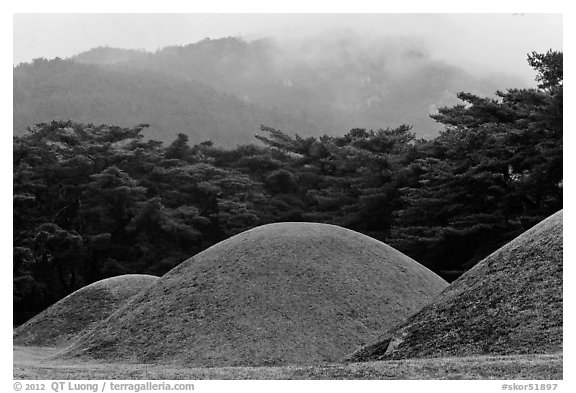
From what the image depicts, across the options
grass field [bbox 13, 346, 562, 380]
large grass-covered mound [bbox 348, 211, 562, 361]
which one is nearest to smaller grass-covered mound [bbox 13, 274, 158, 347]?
large grass-covered mound [bbox 348, 211, 562, 361]

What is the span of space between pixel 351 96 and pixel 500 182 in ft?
144

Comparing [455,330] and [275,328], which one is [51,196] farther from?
[455,330]

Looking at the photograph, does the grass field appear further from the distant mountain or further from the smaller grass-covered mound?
the distant mountain

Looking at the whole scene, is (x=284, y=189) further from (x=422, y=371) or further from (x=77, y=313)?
(x=422, y=371)

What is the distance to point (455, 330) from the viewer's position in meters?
16.2

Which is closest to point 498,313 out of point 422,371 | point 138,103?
point 422,371

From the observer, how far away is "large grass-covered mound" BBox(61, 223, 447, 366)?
18969 millimetres

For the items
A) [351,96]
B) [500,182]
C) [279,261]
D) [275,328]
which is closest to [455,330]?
[275,328]

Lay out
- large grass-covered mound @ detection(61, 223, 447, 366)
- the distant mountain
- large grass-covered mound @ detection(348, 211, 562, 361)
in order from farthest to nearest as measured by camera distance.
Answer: the distant mountain → large grass-covered mound @ detection(61, 223, 447, 366) → large grass-covered mound @ detection(348, 211, 562, 361)

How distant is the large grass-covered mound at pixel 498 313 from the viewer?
1527 cm

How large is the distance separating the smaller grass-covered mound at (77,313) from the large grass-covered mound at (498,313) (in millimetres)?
13424

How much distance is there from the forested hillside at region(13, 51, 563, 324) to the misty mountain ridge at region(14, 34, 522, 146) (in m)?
20.0

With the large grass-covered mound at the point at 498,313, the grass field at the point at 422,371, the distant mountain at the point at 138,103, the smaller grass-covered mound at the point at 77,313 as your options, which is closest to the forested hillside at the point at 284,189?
the smaller grass-covered mound at the point at 77,313

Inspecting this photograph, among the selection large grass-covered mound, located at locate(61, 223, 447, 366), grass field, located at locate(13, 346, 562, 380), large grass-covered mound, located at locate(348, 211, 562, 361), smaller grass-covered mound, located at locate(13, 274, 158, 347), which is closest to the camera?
grass field, located at locate(13, 346, 562, 380)
